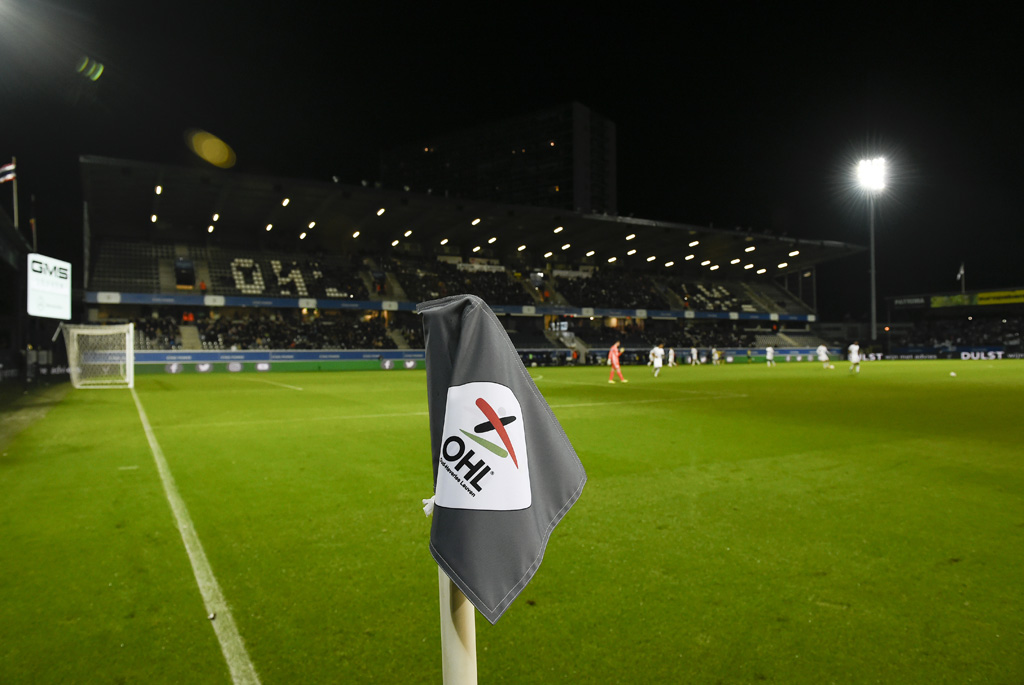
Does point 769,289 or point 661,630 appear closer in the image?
point 661,630

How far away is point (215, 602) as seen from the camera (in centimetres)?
364

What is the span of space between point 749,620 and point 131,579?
4059 mm

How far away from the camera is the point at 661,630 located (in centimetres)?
321

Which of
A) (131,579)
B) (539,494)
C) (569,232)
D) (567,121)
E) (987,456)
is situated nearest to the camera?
(539,494)

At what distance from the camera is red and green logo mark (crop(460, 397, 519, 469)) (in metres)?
1.48

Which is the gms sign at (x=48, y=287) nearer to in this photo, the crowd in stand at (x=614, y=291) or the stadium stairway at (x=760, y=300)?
the crowd in stand at (x=614, y=291)

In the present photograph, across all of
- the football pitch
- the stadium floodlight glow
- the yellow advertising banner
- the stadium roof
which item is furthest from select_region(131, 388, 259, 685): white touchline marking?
the yellow advertising banner

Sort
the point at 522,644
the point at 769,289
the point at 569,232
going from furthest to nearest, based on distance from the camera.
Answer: the point at 769,289, the point at 569,232, the point at 522,644

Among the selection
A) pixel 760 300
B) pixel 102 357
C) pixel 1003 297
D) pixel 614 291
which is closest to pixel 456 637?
pixel 102 357

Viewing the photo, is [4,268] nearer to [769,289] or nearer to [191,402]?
[191,402]

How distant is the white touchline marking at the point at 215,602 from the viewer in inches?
113

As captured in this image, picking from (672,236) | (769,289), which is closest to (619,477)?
(672,236)

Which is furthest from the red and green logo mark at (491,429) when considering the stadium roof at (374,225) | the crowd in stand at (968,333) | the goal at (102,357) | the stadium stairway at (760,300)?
the crowd in stand at (968,333)

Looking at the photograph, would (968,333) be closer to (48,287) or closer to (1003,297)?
(1003,297)
